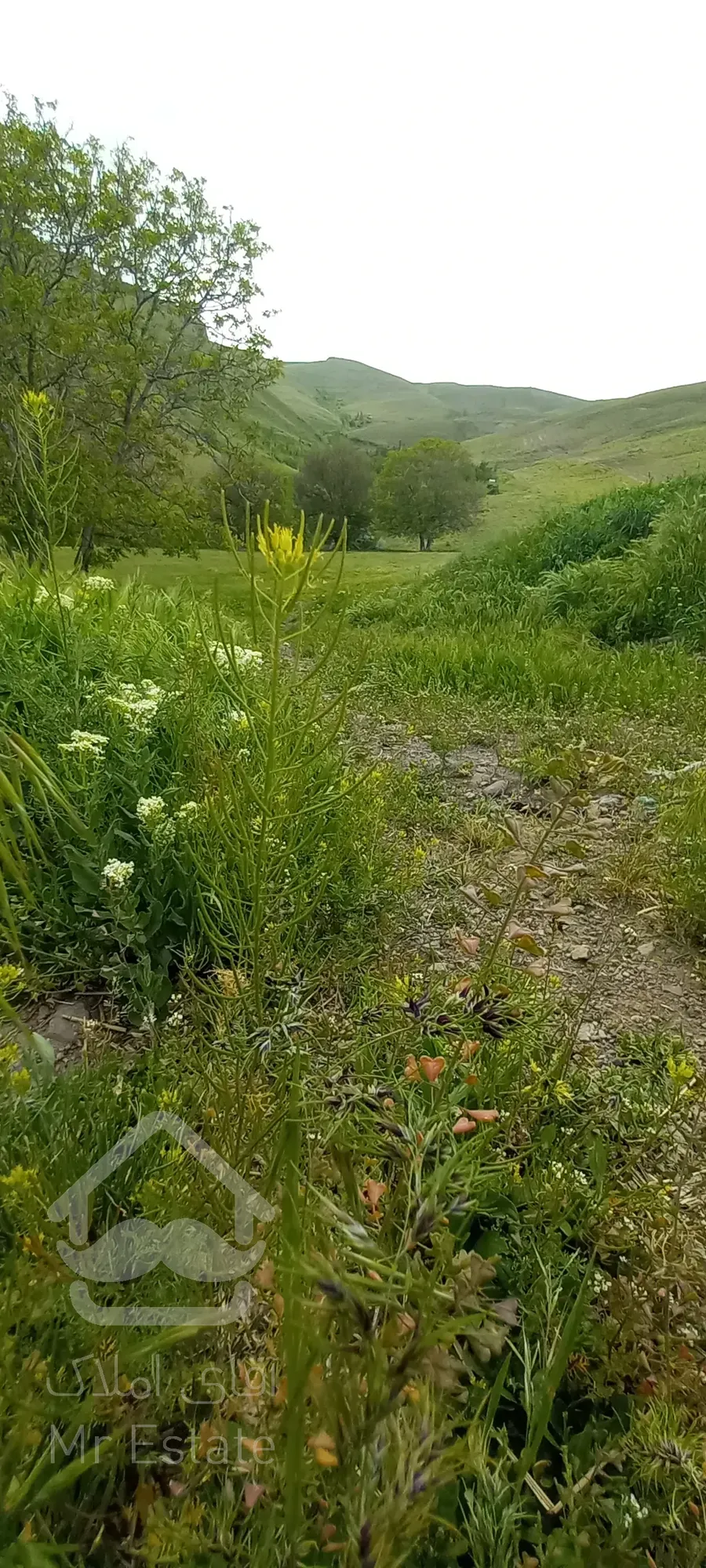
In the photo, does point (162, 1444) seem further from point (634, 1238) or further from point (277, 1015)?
point (634, 1238)

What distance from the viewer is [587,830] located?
148cm

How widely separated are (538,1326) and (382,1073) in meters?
0.56

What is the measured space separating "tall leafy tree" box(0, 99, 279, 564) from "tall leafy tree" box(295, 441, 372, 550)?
A: 14.8 feet

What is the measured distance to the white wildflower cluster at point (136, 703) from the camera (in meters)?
2.00

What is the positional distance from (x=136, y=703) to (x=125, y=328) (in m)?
14.0

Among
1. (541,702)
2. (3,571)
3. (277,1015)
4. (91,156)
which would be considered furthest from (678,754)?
(91,156)

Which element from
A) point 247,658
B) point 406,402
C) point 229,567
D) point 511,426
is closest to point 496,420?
point 511,426

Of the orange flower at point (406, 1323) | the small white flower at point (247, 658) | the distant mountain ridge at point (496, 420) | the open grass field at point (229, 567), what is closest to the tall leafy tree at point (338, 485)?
the distant mountain ridge at point (496, 420)

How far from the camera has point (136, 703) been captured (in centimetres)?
207

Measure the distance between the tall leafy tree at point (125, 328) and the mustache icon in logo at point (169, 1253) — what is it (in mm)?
11208

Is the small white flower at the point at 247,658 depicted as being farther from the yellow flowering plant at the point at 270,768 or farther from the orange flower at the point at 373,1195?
the orange flower at the point at 373,1195

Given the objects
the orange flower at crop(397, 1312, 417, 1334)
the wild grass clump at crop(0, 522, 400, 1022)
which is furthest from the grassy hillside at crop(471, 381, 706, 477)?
the orange flower at crop(397, 1312, 417, 1334)

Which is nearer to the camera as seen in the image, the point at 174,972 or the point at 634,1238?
the point at 634,1238

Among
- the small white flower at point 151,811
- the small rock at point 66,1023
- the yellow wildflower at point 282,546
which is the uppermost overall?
the yellow wildflower at point 282,546
